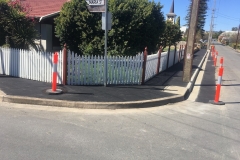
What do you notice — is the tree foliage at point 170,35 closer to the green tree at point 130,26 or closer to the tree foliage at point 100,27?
the green tree at point 130,26

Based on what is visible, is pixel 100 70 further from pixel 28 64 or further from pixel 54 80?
pixel 28 64

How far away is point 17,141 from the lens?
4.34 meters

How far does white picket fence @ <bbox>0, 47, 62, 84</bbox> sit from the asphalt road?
8.50 ft

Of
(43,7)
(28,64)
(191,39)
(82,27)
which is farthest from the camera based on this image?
(43,7)

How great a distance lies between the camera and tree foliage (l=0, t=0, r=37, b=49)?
11086 mm

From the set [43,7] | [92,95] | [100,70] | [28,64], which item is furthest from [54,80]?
[43,7]

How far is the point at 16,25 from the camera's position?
37.0ft

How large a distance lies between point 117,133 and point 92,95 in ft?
8.64

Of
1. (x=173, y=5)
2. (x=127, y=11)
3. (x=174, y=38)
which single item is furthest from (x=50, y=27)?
(x=173, y=5)

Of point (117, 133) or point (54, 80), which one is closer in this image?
point (117, 133)

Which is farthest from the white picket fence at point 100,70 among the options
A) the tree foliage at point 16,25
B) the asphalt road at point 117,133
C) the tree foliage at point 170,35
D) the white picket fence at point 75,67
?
the tree foliage at point 170,35

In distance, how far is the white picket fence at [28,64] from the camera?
29.1 feet

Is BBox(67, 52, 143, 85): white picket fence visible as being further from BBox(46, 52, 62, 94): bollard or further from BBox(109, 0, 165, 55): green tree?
BBox(109, 0, 165, 55): green tree

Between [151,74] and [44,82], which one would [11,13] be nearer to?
[44,82]
